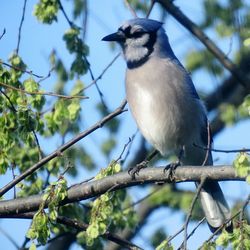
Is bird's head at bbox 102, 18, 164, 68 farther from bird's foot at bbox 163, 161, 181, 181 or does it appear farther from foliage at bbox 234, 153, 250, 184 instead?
foliage at bbox 234, 153, 250, 184

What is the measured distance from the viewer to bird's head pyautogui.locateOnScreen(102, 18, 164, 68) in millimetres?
6406

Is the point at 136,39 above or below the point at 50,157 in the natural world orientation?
above

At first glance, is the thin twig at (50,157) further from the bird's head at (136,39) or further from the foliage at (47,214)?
the bird's head at (136,39)

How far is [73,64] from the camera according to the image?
5734mm

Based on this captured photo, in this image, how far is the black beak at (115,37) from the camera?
20.4 feet

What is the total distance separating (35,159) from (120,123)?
2.60 meters

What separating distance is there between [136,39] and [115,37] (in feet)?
0.68

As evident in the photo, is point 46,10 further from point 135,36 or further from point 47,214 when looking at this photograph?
point 47,214

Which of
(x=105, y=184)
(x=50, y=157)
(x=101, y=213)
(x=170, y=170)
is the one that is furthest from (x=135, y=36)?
(x=101, y=213)

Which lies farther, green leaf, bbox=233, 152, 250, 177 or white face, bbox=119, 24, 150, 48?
white face, bbox=119, 24, 150, 48

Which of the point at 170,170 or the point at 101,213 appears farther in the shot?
the point at 170,170

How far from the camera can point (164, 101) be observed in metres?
6.08

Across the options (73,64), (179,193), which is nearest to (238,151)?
(73,64)

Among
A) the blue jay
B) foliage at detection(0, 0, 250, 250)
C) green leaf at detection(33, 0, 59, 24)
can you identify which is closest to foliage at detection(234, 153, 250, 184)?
foliage at detection(0, 0, 250, 250)
